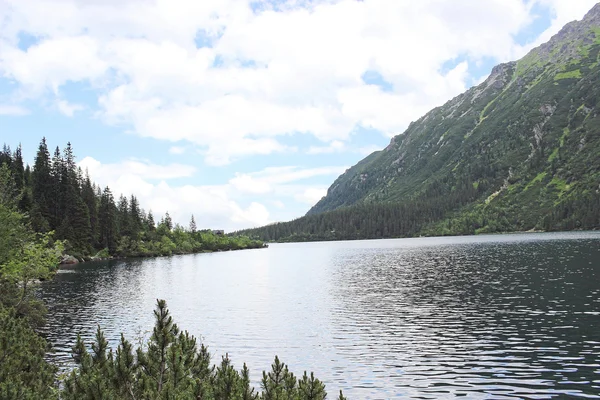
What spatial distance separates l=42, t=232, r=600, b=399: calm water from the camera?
95.1 ft

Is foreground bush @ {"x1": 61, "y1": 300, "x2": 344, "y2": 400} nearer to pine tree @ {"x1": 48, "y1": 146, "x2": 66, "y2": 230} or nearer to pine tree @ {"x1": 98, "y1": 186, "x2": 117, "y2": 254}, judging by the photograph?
pine tree @ {"x1": 48, "y1": 146, "x2": 66, "y2": 230}

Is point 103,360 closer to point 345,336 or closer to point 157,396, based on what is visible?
point 157,396

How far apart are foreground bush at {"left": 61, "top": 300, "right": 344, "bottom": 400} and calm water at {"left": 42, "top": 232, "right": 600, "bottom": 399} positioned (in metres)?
15.0

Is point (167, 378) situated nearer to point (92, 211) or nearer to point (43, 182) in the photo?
point (43, 182)

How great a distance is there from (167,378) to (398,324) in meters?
34.7

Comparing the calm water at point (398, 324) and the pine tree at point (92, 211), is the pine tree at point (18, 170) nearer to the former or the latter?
the pine tree at point (92, 211)

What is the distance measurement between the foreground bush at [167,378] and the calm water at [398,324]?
15007 mm

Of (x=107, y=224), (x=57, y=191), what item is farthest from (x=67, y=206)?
(x=107, y=224)

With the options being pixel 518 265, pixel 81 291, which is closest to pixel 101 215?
pixel 81 291

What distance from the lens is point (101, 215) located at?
183 meters

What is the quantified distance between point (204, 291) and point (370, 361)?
52757 mm

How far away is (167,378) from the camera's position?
49.8 ft

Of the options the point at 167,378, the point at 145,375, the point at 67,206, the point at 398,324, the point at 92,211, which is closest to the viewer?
the point at 145,375

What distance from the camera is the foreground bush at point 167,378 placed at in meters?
12.4
